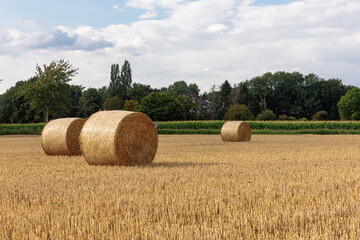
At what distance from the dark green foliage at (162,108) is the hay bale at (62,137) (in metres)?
61.8

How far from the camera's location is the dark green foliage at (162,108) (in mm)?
78188

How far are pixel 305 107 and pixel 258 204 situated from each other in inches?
3907

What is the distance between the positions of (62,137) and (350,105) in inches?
3465

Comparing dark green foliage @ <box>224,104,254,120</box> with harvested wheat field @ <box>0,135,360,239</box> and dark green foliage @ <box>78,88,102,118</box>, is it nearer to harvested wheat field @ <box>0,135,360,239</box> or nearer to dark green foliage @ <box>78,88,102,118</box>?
dark green foliage @ <box>78,88,102,118</box>

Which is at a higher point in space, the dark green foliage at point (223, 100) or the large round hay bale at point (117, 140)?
the dark green foliage at point (223, 100)

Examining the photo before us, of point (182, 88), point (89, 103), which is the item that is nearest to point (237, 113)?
point (89, 103)

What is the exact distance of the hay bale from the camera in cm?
1521

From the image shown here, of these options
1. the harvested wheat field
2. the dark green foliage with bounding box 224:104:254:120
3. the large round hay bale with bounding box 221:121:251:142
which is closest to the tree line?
the dark green foliage with bounding box 224:104:254:120

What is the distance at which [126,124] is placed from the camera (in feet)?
37.5

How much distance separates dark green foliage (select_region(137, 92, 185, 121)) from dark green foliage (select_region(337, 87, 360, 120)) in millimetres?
39716

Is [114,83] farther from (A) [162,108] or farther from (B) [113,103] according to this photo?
(A) [162,108]

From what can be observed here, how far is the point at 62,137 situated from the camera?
15.2 m

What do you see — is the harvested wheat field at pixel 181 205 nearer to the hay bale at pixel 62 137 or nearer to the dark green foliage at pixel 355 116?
the hay bale at pixel 62 137

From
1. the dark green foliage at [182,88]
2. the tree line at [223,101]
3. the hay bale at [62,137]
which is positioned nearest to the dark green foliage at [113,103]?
the tree line at [223,101]
